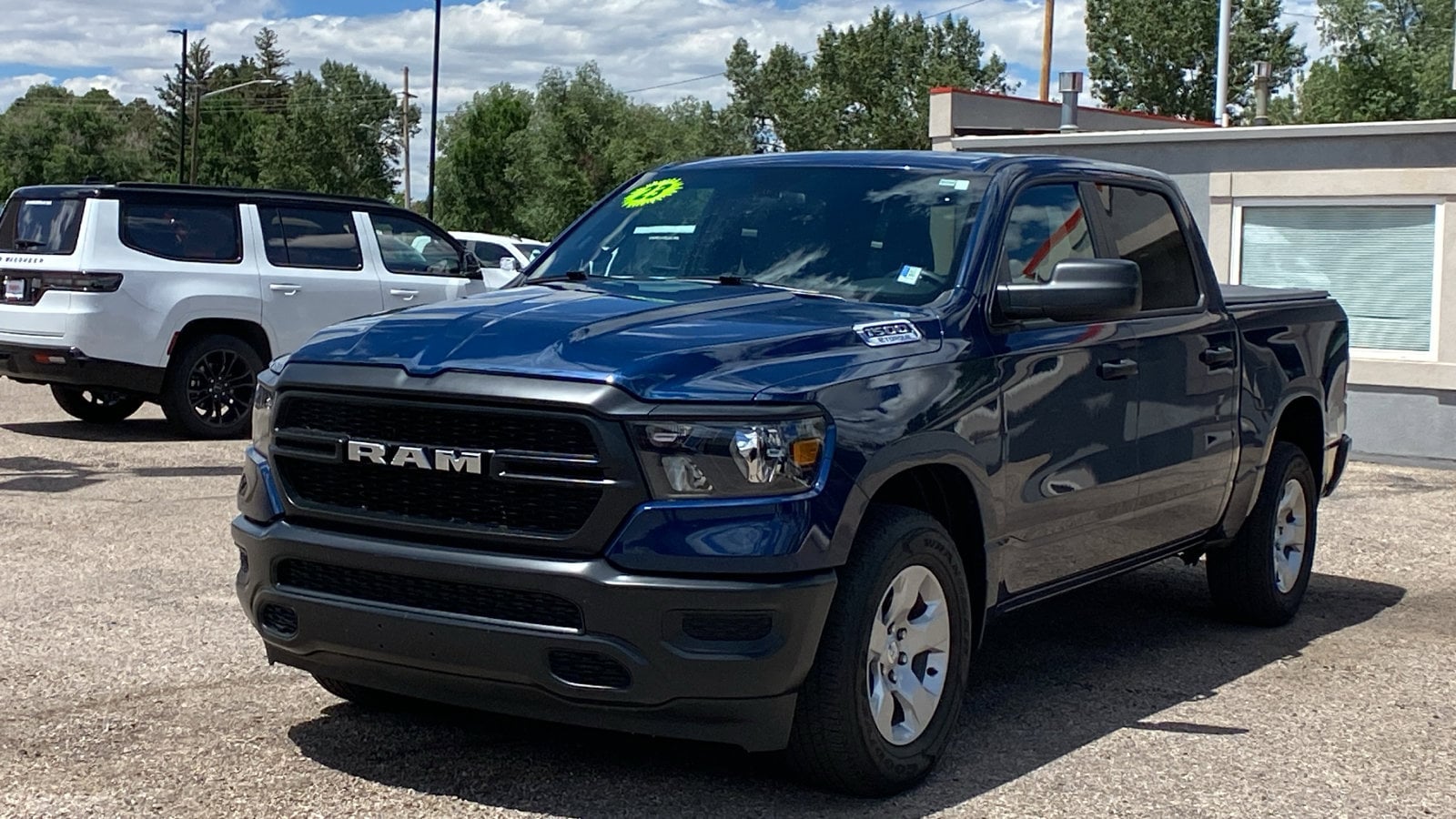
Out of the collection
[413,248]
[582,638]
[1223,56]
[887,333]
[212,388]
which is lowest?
[582,638]

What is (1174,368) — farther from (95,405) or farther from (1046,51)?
(1046,51)

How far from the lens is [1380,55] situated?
207ft

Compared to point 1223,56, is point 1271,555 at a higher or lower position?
lower

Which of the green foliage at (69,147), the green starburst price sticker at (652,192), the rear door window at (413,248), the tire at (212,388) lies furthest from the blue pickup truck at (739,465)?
the green foliage at (69,147)

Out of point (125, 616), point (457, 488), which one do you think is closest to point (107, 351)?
point (125, 616)

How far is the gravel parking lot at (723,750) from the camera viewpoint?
4738 millimetres

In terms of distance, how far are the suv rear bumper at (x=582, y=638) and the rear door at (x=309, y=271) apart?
370 inches

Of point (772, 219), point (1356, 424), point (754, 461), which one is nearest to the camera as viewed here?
point (754, 461)

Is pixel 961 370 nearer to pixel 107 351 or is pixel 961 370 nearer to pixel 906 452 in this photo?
pixel 906 452

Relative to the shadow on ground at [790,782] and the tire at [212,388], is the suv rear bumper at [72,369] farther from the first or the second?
the shadow on ground at [790,782]

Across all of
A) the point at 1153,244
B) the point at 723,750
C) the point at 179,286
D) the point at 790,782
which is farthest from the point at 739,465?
the point at 179,286

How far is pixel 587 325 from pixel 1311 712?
293cm

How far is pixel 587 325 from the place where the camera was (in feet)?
15.3

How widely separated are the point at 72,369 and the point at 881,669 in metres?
9.58
